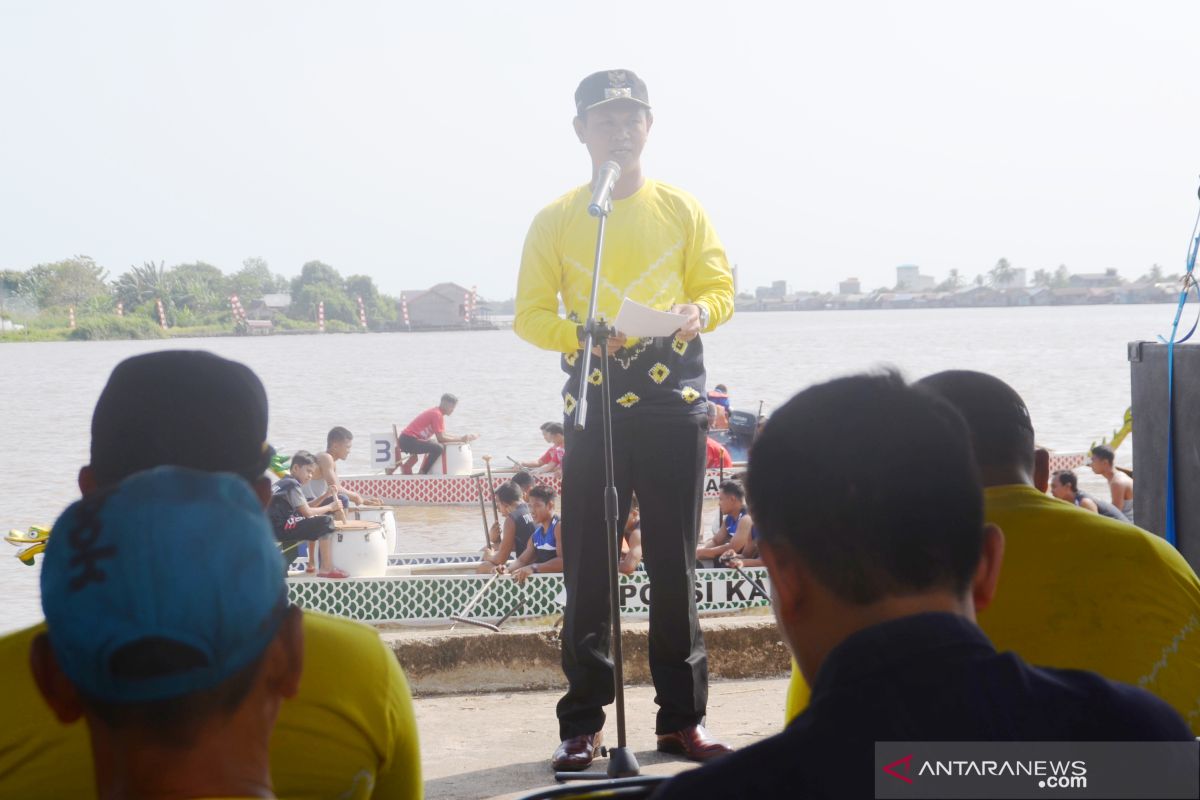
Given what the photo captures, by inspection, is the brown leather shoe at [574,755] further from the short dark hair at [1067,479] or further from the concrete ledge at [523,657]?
the short dark hair at [1067,479]

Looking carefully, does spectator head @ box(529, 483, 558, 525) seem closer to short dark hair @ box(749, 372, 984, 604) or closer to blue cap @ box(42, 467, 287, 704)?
short dark hair @ box(749, 372, 984, 604)

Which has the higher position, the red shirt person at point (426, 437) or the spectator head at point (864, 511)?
the spectator head at point (864, 511)

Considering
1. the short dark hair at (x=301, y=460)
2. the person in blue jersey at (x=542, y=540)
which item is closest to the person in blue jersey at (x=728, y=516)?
the person in blue jersey at (x=542, y=540)

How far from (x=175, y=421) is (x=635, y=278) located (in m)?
2.69

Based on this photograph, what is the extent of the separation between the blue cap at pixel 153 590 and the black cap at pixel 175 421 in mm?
729

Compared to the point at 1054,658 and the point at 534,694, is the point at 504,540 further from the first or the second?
the point at 1054,658

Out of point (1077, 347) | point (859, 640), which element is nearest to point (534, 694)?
point (859, 640)

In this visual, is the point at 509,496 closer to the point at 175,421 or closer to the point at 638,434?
the point at 638,434

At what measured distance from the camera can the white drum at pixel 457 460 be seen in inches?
850

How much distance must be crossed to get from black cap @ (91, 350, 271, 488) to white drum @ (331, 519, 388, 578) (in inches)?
343

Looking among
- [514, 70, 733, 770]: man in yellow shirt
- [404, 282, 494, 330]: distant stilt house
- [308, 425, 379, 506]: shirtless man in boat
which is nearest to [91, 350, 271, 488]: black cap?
[514, 70, 733, 770]: man in yellow shirt

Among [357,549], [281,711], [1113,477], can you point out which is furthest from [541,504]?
[281,711]

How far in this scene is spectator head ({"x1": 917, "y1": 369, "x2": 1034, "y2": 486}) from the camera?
230 cm

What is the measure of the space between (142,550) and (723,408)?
1931 cm
